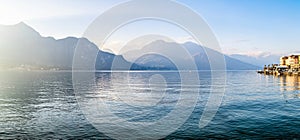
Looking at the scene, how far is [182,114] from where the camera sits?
39.2 meters

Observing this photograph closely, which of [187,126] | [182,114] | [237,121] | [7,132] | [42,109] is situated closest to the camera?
[7,132]

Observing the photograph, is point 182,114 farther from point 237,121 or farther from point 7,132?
point 7,132

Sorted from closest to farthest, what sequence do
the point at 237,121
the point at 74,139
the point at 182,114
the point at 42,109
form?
1. the point at 74,139
2. the point at 237,121
3. the point at 182,114
4. the point at 42,109

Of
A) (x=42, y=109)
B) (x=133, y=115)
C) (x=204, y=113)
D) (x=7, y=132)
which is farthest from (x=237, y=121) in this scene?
(x=42, y=109)

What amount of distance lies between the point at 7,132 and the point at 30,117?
8552mm

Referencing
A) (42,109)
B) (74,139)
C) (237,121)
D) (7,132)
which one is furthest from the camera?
(42,109)

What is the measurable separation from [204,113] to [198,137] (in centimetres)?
1384

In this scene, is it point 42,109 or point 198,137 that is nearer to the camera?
point 198,137

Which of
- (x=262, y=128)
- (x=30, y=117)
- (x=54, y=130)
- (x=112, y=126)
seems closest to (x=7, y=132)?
(x=54, y=130)

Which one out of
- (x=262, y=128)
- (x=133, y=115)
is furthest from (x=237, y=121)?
(x=133, y=115)

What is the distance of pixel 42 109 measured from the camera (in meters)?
43.1

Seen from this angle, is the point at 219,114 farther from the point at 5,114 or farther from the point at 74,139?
the point at 5,114

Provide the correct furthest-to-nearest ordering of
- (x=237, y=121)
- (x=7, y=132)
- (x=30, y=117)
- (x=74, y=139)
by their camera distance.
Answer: (x=30, y=117) < (x=237, y=121) < (x=7, y=132) < (x=74, y=139)

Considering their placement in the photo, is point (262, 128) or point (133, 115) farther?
point (133, 115)
